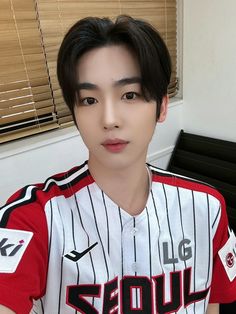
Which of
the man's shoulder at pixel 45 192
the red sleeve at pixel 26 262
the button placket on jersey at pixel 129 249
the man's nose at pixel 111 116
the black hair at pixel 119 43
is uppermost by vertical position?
the black hair at pixel 119 43

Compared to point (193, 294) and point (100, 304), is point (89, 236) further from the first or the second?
point (193, 294)

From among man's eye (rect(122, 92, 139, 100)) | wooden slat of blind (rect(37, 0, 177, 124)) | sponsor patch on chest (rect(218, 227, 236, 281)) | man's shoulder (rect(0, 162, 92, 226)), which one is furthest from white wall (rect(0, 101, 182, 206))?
sponsor patch on chest (rect(218, 227, 236, 281))

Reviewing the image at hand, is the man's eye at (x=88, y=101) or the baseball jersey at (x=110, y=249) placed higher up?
the man's eye at (x=88, y=101)

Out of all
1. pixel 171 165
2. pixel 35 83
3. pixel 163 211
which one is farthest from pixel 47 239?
pixel 171 165

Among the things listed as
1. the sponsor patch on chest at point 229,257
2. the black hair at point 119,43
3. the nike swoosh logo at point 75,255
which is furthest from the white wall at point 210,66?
the nike swoosh logo at point 75,255

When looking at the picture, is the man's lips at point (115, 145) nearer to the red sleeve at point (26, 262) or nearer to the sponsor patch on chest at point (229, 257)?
the red sleeve at point (26, 262)

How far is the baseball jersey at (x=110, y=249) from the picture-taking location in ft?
2.23

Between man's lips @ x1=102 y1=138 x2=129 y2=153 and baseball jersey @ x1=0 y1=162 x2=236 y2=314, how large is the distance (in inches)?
6.0

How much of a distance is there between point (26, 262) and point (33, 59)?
3.64ft

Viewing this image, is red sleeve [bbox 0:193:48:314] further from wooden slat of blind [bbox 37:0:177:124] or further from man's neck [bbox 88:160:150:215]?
wooden slat of blind [bbox 37:0:177:124]

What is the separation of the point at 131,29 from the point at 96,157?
32 centimetres

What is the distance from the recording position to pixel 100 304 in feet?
2.44

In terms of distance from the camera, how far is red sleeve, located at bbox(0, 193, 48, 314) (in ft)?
2.01

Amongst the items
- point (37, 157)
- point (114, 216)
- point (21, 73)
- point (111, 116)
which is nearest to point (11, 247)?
point (114, 216)
